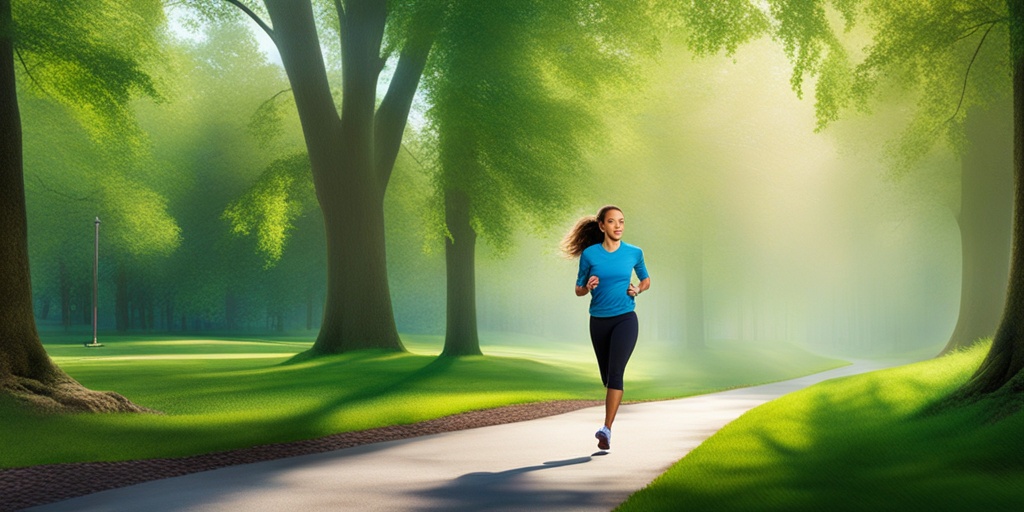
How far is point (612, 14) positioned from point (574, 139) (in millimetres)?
2990

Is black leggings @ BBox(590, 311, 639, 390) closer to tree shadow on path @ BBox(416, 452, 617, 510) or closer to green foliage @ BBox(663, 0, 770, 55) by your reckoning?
tree shadow on path @ BBox(416, 452, 617, 510)

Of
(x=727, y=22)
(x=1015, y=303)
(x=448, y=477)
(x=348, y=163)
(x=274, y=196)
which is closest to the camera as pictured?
(x=448, y=477)

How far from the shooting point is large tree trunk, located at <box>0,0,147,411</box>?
13945 millimetres

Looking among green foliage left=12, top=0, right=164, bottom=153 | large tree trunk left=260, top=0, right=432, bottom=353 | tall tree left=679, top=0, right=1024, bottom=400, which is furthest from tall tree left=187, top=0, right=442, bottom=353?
tall tree left=679, top=0, right=1024, bottom=400

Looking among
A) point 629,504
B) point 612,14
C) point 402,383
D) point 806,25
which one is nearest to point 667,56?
point 612,14

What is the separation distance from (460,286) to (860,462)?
63.1 ft

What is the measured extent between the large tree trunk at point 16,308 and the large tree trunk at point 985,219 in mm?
21727

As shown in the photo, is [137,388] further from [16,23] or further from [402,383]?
[16,23]

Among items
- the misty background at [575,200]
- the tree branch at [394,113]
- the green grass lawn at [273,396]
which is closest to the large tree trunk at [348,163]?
the tree branch at [394,113]

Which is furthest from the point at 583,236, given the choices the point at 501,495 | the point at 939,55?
the point at 939,55

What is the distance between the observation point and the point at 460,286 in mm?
27656

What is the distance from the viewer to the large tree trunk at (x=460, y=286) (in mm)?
27375

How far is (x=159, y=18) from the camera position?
2534 cm

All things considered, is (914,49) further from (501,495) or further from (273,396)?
(501,495)
